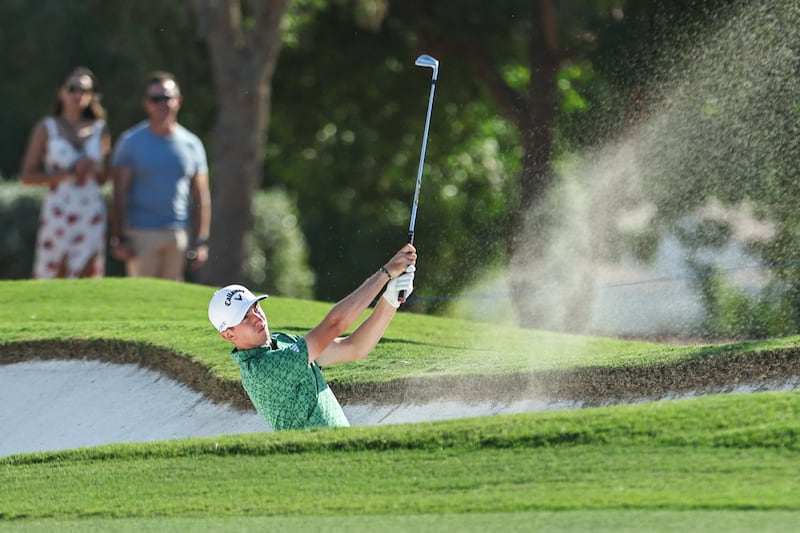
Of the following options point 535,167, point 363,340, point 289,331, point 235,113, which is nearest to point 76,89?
point 289,331

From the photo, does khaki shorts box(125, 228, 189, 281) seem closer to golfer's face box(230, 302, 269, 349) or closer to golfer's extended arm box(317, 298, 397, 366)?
golfer's extended arm box(317, 298, 397, 366)

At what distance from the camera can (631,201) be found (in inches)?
656

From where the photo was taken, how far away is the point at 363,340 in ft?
25.3

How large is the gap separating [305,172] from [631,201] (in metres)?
11.2

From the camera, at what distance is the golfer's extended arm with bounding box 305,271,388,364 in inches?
294

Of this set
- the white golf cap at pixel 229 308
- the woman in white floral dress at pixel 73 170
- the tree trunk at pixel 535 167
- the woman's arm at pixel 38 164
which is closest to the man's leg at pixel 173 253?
the woman in white floral dress at pixel 73 170

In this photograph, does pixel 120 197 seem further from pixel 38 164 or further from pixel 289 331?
pixel 289 331

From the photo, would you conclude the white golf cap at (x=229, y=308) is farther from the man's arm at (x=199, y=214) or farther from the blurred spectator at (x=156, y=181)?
the man's arm at (x=199, y=214)

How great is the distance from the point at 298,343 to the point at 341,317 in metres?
0.21

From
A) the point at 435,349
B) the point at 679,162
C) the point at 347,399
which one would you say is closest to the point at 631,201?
the point at 679,162

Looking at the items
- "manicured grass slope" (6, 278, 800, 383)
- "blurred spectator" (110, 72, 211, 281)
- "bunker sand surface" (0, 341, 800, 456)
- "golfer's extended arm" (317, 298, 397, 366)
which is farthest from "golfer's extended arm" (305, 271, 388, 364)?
"blurred spectator" (110, 72, 211, 281)

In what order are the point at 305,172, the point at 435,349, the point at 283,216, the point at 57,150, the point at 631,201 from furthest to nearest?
the point at 305,172 → the point at 283,216 → the point at 631,201 → the point at 57,150 → the point at 435,349

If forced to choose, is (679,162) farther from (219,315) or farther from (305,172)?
(305,172)

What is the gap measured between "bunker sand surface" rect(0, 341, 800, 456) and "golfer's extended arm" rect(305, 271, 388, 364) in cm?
166
